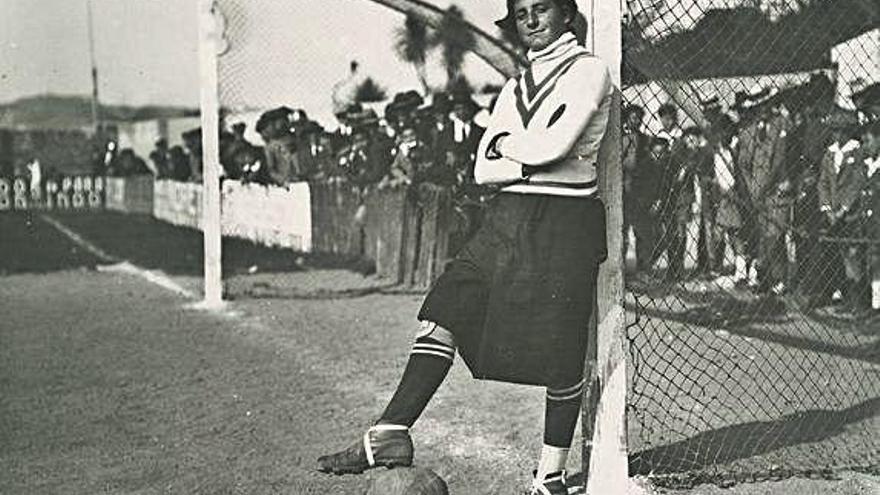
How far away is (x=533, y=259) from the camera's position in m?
3.90


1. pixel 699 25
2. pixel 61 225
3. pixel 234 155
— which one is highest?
pixel 699 25

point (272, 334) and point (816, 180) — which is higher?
point (816, 180)

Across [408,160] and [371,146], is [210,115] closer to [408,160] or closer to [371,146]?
[408,160]

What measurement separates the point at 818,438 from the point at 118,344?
512 cm

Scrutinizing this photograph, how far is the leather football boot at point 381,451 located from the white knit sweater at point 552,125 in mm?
972

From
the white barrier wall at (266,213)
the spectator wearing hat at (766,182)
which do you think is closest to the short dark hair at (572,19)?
the spectator wearing hat at (766,182)

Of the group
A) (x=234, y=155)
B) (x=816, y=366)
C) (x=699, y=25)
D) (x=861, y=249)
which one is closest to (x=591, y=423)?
(x=816, y=366)

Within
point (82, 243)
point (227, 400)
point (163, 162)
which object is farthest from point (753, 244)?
point (163, 162)

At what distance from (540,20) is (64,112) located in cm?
5556

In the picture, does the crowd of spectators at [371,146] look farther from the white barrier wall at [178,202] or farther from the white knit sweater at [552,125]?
the white knit sweater at [552,125]

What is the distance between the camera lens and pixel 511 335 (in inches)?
155

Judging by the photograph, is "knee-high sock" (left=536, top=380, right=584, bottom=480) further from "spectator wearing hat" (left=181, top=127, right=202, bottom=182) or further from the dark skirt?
"spectator wearing hat" (left=181, top=127, right=202, bottom=182)

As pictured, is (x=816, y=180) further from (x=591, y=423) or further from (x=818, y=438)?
(x=591, y=423)

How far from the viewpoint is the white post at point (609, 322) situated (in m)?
4.07
